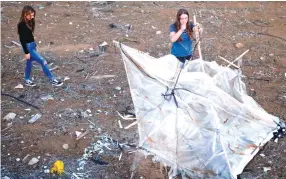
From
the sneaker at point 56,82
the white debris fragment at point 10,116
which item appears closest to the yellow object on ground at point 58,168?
the white debris fragment at point 10,116

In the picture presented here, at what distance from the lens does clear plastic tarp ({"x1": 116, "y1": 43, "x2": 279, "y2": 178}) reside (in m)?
3.48

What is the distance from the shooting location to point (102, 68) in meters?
5.75

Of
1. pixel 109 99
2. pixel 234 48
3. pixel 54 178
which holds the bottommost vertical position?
pixel 54 178

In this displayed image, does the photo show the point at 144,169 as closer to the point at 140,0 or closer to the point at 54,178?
the point at 54,178

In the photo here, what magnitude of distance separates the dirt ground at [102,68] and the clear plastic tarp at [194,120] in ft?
1.16

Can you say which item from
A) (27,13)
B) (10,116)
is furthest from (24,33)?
(10,116)

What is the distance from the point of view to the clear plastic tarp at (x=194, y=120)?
137 inches

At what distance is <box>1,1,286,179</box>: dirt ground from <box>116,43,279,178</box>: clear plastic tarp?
355 millimetres

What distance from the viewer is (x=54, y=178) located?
3850mm

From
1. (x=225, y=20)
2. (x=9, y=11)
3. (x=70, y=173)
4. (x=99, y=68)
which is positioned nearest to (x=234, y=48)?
(x=225, y=20)

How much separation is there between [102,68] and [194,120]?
2655 mm

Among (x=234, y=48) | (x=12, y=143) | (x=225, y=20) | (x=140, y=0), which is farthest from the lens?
A: (x=140, y=0)

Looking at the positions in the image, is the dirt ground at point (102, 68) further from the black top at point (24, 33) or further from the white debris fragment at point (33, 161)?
the black top at point (24, 33)

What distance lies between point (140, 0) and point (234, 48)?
2795 mm
